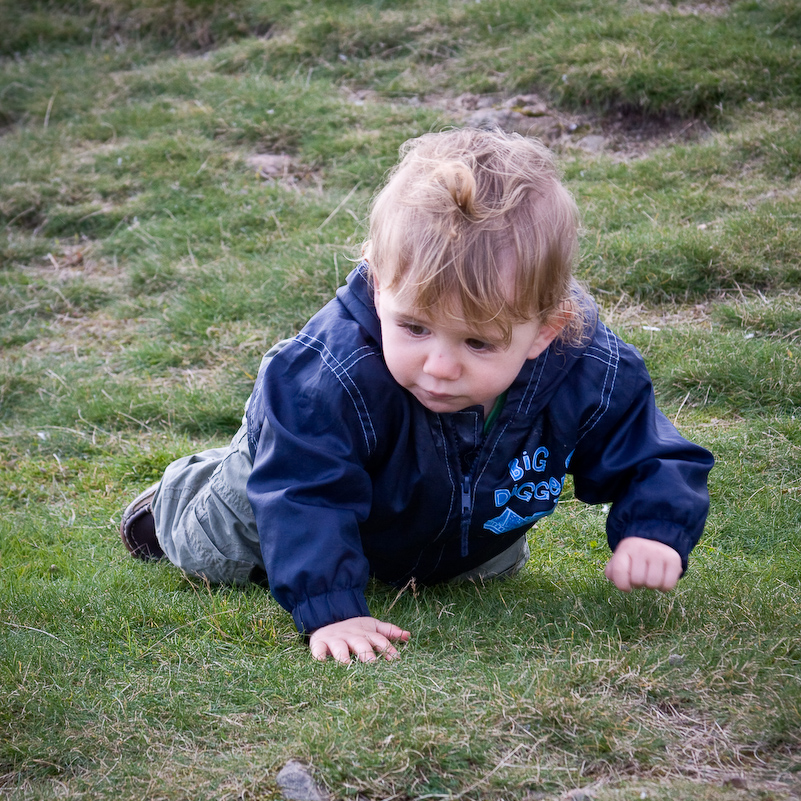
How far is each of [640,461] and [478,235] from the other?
907 millimetres

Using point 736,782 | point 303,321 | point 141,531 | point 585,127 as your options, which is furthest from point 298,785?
point 585,127

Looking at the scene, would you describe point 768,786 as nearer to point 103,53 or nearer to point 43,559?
point 43,559

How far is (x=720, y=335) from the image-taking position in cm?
473

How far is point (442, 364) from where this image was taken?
237 cm

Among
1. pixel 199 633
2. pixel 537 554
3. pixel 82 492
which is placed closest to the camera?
pixel 199 633

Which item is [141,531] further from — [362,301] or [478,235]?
[478,235]

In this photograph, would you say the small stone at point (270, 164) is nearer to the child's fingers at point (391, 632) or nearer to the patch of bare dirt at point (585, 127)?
the patch of bare dirt at point (585, 127)

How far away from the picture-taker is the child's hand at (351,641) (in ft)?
8.20

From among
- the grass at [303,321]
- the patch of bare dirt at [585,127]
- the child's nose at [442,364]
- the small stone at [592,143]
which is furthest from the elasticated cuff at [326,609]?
the small stone at [592,143]

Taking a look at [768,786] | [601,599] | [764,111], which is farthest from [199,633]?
[764,111]

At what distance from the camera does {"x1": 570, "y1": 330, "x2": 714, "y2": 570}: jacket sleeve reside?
2691mm

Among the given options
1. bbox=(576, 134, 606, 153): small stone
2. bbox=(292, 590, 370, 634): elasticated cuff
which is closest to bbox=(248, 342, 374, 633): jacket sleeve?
bbox=(292, 590, 370, 634): elasticated cuff

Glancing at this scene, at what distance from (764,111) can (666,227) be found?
6.47 ft

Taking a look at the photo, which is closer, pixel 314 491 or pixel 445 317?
pixel 445 317
